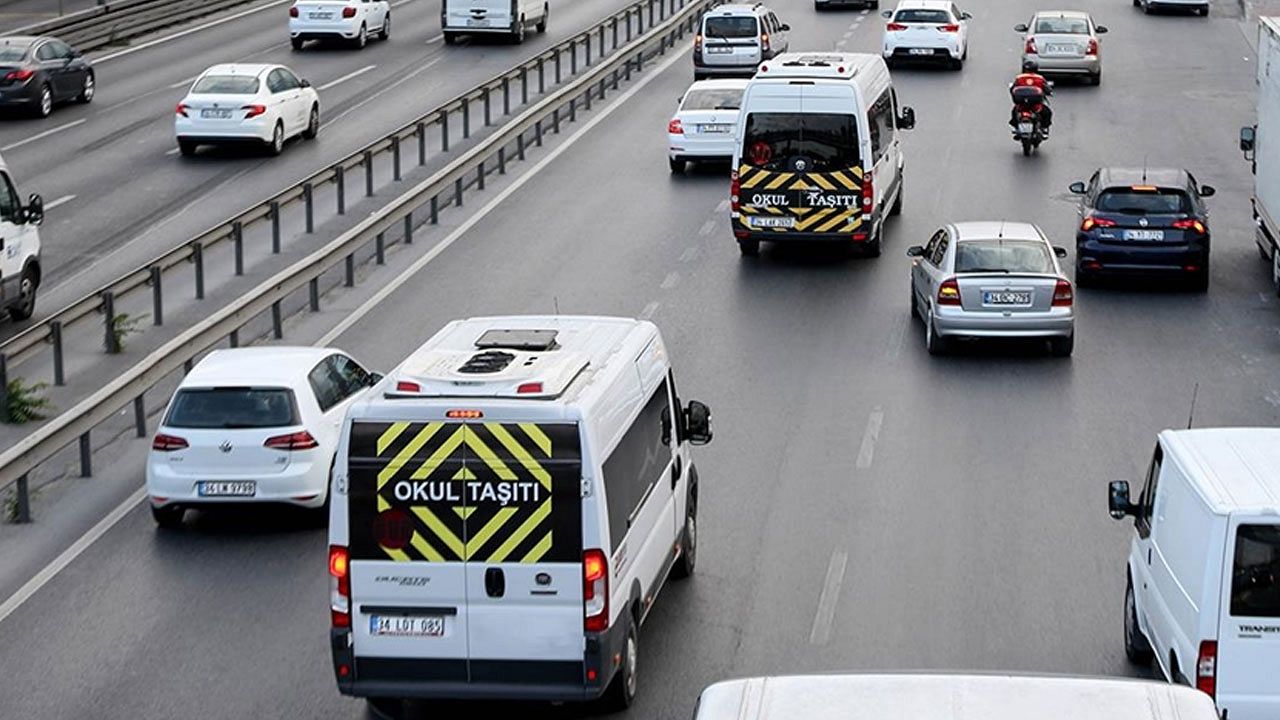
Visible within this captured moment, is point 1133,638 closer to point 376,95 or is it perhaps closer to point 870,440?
point 870,440

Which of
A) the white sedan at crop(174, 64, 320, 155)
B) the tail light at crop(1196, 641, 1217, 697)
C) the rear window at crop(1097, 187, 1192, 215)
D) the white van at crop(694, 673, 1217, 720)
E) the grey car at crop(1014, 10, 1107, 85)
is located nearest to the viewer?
the white van at crop(694, 673, 1217, 720)

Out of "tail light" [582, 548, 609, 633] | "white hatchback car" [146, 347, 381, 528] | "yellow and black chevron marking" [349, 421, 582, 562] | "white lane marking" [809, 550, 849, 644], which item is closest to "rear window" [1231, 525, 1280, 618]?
"tail light" [582, 548, 609, 633]

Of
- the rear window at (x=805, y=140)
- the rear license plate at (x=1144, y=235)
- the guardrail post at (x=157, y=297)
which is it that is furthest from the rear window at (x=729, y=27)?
the guardrail post at (x=157, y=297)

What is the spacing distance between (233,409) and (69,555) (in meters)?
1.68

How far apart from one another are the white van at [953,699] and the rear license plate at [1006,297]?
59.8 feet

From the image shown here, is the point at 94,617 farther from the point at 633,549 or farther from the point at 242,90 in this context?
the point at 242,90

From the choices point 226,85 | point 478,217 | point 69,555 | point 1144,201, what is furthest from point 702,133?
point 69,555

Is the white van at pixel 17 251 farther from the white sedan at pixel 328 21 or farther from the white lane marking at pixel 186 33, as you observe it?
the white lane marking at pixel 186 33

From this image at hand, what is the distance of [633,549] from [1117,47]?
4230cm

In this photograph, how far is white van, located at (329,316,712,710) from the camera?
12.7 m

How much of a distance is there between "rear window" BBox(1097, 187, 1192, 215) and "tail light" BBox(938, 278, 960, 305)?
4.51 metres

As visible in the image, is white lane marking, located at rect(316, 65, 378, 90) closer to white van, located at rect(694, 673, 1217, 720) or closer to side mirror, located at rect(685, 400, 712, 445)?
side mirror, located at rect(685, 400, 712, 445)

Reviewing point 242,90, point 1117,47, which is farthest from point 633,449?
point 1117,47

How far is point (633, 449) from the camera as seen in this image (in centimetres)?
1402
